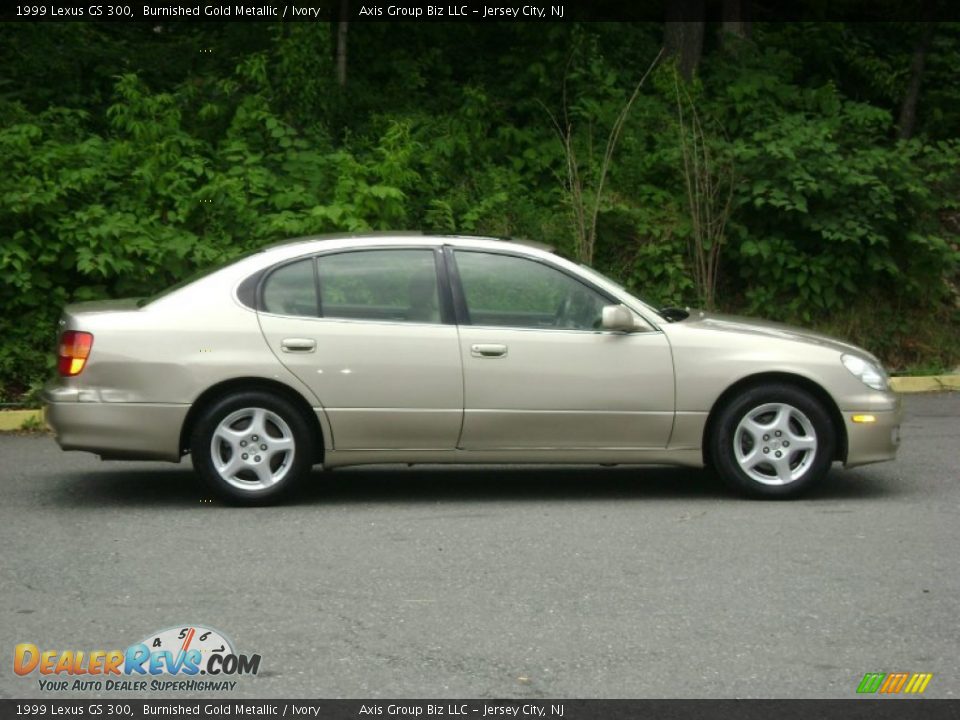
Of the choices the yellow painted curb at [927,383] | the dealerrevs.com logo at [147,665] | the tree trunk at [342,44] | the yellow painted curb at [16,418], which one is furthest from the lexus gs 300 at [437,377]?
the tree trunk at [342,44]

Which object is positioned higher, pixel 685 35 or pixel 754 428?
pixel 685 35

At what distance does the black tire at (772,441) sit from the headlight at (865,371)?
0.29 meters

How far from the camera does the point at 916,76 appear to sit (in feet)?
54.2

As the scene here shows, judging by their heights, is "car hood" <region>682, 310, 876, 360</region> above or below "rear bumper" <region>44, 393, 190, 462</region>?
above

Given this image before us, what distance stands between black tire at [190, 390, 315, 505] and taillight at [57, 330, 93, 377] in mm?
720

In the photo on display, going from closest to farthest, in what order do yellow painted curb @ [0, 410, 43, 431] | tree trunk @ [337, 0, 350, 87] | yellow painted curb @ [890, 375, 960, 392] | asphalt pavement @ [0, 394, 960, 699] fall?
asphalt pavement @ [0, 394, 960, 699] < yellow painted curb @ [0, 410, 43, 431] < yellow painted curb @ [890, 375, 960, 392] < tree trunk @ [337, 0, 350, 87]

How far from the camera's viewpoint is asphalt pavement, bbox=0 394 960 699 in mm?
5238

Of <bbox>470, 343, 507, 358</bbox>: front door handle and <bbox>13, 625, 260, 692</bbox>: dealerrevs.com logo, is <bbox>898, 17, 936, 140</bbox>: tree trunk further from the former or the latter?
<bbox>13, 625, 260, 692</bbox>: dealerrevs.com logo

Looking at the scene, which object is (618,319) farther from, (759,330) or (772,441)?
(772,441)

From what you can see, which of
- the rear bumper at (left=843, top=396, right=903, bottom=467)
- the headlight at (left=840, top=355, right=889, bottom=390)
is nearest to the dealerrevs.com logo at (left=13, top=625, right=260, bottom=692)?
the rear bumper at (left=843, top=396, right=903, bottom=467)

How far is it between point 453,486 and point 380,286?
141 cm

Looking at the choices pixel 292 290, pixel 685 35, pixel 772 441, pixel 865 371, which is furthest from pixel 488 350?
pixel 685 35
